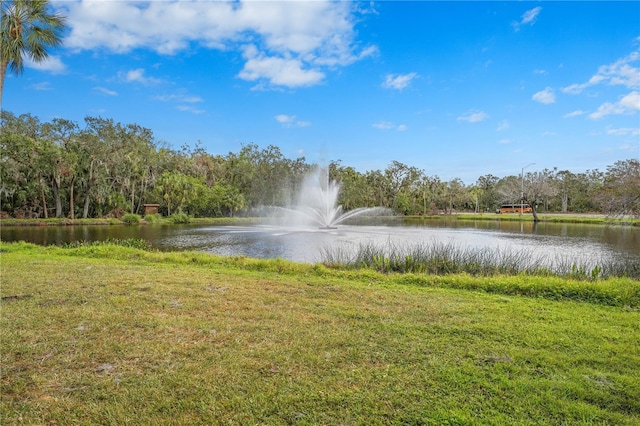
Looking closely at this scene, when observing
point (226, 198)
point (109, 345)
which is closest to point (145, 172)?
point (226, 198)

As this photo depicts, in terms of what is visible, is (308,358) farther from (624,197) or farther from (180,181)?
(180,181)

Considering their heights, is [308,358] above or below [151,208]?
below

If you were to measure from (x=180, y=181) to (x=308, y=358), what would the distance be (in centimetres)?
4058

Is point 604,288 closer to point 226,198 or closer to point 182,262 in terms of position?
point 182,262

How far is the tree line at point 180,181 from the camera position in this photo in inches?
1201

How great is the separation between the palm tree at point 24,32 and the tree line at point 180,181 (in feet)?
59.7

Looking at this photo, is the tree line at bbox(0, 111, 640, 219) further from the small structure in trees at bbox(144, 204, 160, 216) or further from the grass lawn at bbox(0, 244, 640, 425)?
the grass lawn at bbox(0, 244, 640, 425)

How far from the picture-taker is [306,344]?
3719mm

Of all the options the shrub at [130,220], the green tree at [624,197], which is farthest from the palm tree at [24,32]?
the shrub at [130,220]

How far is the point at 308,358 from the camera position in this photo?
3.38m

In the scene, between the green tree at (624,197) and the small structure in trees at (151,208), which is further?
the small structure in trees at (151,208)

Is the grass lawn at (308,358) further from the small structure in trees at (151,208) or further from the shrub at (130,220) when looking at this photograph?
the small structure in trees at (151,208)

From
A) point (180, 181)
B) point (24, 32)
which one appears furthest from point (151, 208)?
point (24, 32)

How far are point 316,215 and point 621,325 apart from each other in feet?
87.0
